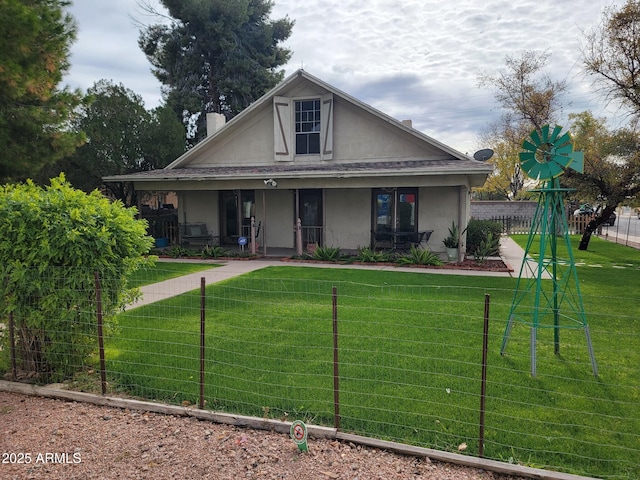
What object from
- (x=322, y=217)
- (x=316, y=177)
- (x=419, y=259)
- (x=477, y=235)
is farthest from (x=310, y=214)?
(x=477, y=235)

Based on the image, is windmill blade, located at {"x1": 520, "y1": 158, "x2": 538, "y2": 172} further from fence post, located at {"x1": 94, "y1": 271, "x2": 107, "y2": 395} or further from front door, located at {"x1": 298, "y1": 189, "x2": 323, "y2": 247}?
front door, located at {"x1": 298, "y1": 189, "x2": 323, "y2": 247}

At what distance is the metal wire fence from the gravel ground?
301 mm

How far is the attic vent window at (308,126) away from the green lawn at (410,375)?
9282 millimetres

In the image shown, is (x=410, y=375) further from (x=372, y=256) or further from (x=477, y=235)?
(x=477, y=235)

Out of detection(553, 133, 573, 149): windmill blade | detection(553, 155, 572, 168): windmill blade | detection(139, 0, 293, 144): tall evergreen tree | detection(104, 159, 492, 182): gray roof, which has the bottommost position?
detection(553, 155, 572, 168): windmill blade

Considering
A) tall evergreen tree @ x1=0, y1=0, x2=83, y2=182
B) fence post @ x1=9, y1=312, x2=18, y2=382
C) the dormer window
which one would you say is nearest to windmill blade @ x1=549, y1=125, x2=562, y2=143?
fence post @ x1=9, y1=312, x2=18, y2=382

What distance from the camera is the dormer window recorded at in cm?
1554

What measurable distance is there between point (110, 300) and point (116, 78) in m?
18.8

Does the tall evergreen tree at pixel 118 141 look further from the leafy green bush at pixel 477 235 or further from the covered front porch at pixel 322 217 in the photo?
the leafy green bush at pixel 477 235

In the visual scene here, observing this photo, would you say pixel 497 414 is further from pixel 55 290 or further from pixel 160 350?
pixel 55 290

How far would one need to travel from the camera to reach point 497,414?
12.4 feet

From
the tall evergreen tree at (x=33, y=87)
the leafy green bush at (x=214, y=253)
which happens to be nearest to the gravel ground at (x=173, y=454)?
the tall evergreen tree at (x=33, y=87)

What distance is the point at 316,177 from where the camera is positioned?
13531 mm

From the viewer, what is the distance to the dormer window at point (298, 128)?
15539 mm
